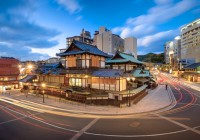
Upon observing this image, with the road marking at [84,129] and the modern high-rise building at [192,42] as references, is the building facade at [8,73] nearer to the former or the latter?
the road marking at [84,129]

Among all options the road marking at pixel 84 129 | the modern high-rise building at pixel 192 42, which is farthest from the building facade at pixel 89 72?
the modern high-rise building at pixel 192 42

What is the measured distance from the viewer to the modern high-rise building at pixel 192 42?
91250 millimetres

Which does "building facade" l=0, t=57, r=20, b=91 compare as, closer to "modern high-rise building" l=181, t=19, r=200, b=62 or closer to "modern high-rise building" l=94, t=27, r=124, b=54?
"modern high-rise building" l=94, t=27, r=124, b=54

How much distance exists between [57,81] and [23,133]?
72.6 feet

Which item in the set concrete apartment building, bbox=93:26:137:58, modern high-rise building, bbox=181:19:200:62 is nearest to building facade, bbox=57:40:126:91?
concrete apartment building, bbox=93:26:137:58

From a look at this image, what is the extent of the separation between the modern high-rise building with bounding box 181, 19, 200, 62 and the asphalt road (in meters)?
86.0

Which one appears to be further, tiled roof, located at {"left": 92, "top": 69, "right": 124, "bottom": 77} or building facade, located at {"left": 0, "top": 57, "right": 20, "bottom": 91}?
building facade, located at {"left": 0, "top": 57, "right": 20, "bottom": 91}

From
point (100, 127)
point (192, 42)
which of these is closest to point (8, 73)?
point (100, 127)

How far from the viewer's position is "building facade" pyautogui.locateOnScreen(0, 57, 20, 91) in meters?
50.0

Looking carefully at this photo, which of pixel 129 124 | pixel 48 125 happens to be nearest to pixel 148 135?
pixel 129 124

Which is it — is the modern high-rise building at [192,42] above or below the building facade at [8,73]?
above

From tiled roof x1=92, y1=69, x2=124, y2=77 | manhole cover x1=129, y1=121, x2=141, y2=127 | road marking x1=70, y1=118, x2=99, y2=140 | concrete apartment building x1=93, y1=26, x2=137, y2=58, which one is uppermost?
concrete apartment building x1=93, y1=26, x2=137, y2=58

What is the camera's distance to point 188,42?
104500mm

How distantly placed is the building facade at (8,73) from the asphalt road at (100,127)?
33.9 m
